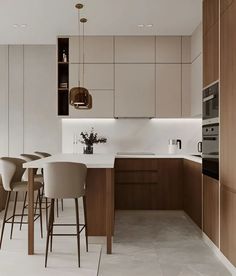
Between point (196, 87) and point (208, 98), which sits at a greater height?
point (196, 87)

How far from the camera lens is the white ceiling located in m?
4.70

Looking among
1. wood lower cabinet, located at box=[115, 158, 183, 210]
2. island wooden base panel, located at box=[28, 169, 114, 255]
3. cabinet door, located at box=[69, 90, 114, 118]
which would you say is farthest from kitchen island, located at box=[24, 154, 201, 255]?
cabinet door, located at box=[69, 90, 114, 118]

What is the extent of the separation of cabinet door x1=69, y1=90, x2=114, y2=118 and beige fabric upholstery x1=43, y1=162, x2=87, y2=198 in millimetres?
2735

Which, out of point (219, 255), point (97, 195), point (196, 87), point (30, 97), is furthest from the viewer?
point (30, 97)

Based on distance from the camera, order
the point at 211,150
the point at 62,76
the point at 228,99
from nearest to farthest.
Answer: the point at 228,99
the point at 211,150
the point at 62,76

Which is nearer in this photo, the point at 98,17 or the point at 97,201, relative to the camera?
the point at 97,201

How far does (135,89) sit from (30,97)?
1.93 m

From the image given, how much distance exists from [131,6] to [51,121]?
271 centimetres

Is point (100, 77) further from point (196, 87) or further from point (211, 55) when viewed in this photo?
point (211, 55)

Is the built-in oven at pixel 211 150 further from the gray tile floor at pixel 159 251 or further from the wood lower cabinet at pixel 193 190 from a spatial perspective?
the gray tile floor at pixel 159 251

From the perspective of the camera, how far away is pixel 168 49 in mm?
6148

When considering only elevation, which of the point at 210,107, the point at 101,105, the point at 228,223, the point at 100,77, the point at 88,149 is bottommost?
the point at 228,223

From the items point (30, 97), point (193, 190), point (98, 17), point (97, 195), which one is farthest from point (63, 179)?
point (30, 97)

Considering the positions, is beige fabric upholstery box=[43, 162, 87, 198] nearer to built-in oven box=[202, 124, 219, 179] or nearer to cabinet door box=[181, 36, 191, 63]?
built-in oven box=[202, 124, 219, 179]
